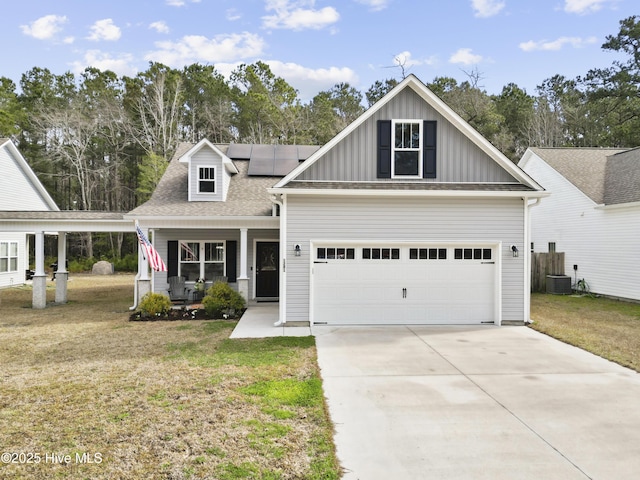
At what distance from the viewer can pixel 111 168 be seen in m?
35.0

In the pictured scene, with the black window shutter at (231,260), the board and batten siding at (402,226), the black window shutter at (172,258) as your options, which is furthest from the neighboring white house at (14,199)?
the board and batten siding at (402,226)

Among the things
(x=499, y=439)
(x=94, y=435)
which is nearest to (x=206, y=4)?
(x=94, y=435)

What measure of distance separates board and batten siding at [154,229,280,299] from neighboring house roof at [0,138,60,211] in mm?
9833

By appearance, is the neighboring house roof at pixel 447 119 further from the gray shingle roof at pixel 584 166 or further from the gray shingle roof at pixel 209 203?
the gray shingle roof at pixel 584 166

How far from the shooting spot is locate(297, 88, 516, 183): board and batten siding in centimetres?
1104

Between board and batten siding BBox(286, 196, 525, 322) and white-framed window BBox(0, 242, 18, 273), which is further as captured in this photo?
white-framed window BBox(0, 242, 18, 273)

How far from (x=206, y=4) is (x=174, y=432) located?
14903 millimetres

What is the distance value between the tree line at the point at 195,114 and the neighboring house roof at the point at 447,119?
21.4 metres

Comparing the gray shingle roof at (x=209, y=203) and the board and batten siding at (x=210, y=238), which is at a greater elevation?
the gray shingle roof at (x=209, y=203)

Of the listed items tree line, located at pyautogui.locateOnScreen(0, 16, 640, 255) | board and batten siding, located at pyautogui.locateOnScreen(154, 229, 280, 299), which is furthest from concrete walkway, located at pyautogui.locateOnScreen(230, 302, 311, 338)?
tree line, located at pyautogui.locateOnScreen(0, 16, 640, 255)

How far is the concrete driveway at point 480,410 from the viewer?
408 cm

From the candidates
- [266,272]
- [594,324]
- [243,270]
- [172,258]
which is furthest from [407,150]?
[172,258]

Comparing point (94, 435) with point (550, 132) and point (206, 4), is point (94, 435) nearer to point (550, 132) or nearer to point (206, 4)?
point (206, 4)

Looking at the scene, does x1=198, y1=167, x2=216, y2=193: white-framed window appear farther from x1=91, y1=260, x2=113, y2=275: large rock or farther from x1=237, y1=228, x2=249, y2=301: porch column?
x1=91, y1=260, x2=113, y2=275: large rock
